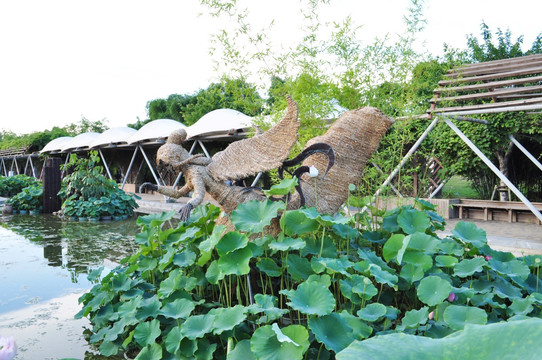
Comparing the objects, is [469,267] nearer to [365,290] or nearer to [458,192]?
[365,290]

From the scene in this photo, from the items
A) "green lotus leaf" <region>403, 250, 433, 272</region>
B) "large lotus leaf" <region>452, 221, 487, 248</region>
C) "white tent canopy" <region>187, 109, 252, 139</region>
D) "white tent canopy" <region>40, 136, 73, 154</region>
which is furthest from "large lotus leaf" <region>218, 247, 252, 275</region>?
"white tent canopy" <region>40, 136, 73, 154</region>

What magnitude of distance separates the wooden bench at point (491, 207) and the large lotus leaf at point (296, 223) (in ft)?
23.8

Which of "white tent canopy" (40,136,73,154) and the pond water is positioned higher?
"white tent canopy" (40,136,73,154)

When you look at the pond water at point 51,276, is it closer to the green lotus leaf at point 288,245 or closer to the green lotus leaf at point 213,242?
the green lotus leaf at point 213,242

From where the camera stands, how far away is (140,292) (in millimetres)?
2359

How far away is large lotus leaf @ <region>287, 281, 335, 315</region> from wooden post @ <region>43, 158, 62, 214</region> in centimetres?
952

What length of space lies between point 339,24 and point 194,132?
6834 mm

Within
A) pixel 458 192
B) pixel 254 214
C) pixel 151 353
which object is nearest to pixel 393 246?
pixel 254 214

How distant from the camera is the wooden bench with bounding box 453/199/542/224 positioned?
309 inches

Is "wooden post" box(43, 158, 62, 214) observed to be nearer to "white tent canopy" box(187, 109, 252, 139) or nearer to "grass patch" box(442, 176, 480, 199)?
"white tent canopy" box(187, 109, 252, 139)

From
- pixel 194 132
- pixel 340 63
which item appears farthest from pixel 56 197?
pixel 340 63

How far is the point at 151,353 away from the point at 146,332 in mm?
128

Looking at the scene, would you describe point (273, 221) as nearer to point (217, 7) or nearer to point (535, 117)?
point (217, 7)

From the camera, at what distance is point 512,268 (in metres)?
2.15
